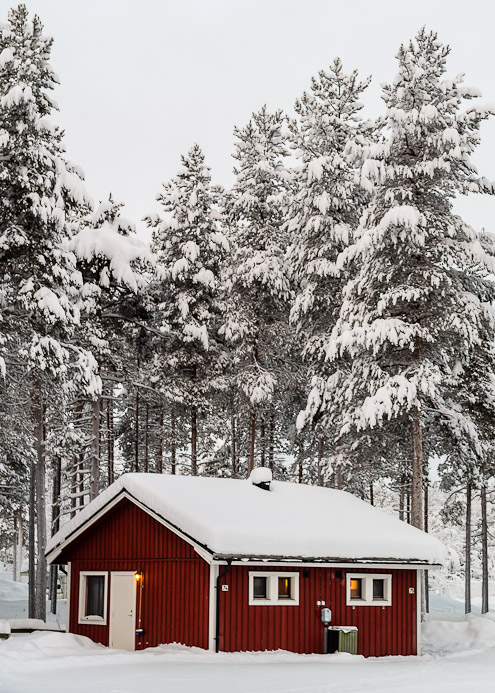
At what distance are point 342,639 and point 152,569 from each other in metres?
4.61

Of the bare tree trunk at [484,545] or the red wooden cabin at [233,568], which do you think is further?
the bare tree trunk at [484,545]

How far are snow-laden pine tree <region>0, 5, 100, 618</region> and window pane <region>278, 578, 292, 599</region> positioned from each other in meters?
7.63

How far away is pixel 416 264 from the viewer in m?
25.0

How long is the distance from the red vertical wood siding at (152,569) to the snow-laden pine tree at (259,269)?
1027cm

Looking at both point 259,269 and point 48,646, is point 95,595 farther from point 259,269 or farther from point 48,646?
point 259,269

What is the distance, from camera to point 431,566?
2153 cm

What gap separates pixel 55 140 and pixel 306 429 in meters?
12.9

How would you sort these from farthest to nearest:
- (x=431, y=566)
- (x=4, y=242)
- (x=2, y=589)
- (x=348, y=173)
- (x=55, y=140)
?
(x=2, y=589) < (x=348, y=173) < (x=55, y=140) < (x=4, y=242) < (x=431, y=566)

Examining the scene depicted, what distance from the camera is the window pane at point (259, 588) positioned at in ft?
63.2

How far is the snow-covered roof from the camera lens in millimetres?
18609

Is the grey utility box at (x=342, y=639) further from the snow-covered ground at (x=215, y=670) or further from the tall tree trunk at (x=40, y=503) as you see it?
the tall tree trunk at (x=40, y=503)

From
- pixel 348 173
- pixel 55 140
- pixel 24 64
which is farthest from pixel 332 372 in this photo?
pixel 24 64

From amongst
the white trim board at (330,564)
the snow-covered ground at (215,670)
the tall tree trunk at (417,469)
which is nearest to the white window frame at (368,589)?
the white trim board at (330,564)

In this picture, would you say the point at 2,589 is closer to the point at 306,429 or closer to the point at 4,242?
the point at 306,429
